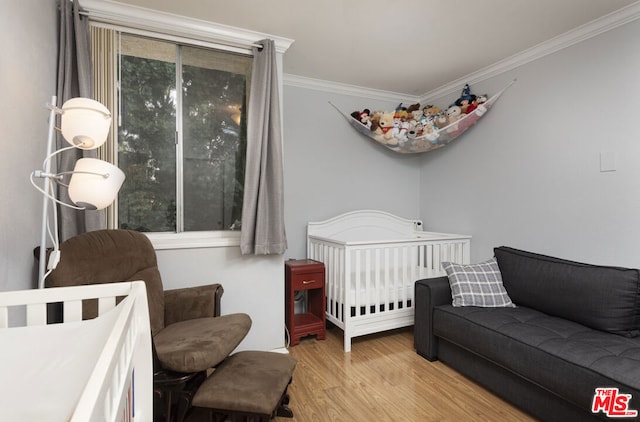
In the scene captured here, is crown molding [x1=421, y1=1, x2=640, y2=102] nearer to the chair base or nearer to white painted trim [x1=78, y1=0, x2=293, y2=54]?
white painted trim [x1=78, y1=0, x2=293, y2=54]

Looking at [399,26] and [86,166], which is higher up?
[399,26]

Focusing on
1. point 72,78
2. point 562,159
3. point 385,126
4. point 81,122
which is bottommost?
point 81,122

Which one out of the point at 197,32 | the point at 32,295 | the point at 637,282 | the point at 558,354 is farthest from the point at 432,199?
the point at 32,295

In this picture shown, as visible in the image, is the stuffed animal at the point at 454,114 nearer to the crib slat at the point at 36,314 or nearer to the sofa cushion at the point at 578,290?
the sofa cushion at the point at 578,290

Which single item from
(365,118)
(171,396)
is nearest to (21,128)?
(171,396)

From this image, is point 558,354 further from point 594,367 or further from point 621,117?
point 621,117

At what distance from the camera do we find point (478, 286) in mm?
2295

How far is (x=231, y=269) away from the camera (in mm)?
2332

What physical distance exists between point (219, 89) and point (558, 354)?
2.72 m

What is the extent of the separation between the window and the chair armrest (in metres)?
0.52

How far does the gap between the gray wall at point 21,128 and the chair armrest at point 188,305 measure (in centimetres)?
68

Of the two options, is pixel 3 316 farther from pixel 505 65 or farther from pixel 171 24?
pixel 505 65

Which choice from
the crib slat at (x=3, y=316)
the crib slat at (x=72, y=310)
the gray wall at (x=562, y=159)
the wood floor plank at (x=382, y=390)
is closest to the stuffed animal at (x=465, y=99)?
the gray wall at (x=562, y=159)

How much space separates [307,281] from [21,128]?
6.67 ft
